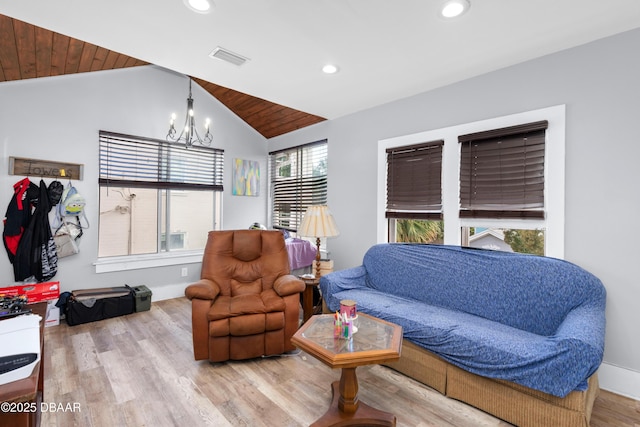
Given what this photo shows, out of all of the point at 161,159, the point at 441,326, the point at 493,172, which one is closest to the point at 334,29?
the point at 493,172

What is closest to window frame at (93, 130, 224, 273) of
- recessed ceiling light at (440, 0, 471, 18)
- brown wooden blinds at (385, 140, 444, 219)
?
brown wooden blinds at (385, 140, 444, 219)

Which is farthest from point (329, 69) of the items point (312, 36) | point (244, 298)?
point (244, 298)

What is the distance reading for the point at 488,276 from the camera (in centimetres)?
250

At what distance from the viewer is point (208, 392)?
2150mm

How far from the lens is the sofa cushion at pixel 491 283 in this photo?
2.14 metres

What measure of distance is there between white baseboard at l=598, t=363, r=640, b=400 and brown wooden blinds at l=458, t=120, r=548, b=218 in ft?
3.95

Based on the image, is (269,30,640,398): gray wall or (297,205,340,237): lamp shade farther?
(297,205,340,237): lamp shade

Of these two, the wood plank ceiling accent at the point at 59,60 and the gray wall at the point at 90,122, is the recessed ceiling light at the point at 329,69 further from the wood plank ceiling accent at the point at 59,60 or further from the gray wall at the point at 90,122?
the gray wall at the point at 90,122

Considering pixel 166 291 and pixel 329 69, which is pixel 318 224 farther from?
pixel 166 291

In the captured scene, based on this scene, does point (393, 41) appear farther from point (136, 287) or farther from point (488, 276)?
point (136, 287)

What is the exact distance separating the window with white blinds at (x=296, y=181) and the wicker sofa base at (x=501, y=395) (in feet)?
8.68

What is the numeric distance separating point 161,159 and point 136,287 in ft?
5.80

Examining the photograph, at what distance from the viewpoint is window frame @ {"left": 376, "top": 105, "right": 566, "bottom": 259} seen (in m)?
2.43

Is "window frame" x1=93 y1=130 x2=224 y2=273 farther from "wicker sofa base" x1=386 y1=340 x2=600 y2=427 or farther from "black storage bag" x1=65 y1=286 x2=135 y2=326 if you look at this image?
"wicker sofa base" x1=386 y1=340 x2=600 y2=427
